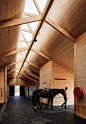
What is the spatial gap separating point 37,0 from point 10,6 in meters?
2.28

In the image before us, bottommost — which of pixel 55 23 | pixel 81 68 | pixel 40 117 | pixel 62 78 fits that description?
pixel 40 117

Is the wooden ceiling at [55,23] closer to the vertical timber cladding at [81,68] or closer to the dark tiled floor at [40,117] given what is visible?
the vertical timber cladding at [81,68]

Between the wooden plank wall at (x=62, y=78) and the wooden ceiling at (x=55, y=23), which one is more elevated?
the wooden ceiling at (x=55, y=23)

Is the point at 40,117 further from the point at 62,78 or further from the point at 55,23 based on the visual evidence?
the point at 62,78

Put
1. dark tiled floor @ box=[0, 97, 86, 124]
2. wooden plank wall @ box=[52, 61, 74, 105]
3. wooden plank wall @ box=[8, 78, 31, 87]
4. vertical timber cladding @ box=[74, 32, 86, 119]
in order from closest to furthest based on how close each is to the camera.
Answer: dark tiled floor @ box=[0, 97, 86, 124] < vertical timber cladding @ box=[74, 32, 86, 119] < wooden plank wall @ box=[52, 61, 74, 105] < wooden plank wall @ box=[8, 78, 31, 87]

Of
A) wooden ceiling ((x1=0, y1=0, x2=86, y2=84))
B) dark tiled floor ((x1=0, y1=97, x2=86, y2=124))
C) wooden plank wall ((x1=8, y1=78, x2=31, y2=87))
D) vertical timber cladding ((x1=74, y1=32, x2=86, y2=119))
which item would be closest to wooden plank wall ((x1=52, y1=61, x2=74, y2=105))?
wooden ceiling ((x1=0, y1=0, x2=86, y2=84))

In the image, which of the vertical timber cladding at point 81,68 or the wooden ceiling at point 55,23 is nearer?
the wooden ceiling at point 55,23

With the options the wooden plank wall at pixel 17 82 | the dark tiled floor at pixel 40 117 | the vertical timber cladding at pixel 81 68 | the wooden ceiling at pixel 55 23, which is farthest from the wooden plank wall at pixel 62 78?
the wooden plank wall at pixel 17 82

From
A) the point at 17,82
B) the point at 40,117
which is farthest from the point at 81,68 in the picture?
the point at 17,82

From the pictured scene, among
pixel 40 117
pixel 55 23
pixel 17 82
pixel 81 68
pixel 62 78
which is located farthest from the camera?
pixel 17 82

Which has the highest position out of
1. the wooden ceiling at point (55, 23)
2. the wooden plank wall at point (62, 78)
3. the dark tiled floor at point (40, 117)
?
the wooden ceiling at point (55, 23)

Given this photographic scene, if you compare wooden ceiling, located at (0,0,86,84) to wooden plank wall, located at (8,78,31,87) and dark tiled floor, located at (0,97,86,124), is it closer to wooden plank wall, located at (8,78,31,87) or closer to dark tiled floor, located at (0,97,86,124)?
dark tiled floor, located at (0,97,86,124)

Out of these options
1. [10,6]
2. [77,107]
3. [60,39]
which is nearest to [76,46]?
[60,39]

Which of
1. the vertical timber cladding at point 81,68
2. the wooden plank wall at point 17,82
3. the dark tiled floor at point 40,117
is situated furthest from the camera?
the wooden plank wall at point 17,82
